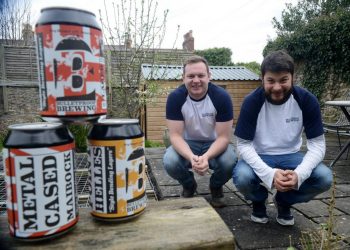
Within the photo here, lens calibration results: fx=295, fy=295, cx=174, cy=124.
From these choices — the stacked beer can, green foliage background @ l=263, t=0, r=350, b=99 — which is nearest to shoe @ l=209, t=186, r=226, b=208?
the stacked beer can

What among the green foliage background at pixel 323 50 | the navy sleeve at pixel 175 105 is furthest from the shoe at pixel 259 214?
the green foliage background at pixel 323 50

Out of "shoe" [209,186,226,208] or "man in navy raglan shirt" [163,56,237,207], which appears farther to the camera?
"shoe" [209,186,226,208]

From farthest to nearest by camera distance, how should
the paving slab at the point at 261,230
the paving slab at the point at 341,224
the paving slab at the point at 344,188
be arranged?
1. the paving slab at the point at 344,188
2. the paving slab at the point at 341,224
3. the paving slab at the point at 261,230

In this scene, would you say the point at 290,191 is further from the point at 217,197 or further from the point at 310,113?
the point at 217,197

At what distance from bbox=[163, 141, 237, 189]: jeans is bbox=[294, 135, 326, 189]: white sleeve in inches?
20.8

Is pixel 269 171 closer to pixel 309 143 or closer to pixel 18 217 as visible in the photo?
pixel 309 143

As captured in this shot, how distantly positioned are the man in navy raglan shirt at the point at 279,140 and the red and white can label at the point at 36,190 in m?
1.17

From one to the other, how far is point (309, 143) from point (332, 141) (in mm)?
4119

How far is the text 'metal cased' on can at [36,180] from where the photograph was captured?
87cm

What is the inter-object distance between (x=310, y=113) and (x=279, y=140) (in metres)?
0.25

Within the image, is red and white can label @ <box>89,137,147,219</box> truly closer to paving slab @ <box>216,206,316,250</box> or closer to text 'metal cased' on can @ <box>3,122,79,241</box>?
text 'metal cased' on can @ <box>3,122,79,241</box>

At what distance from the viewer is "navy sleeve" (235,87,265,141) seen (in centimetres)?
184

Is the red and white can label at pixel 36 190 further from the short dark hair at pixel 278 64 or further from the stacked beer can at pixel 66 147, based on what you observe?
the short dark hair at pixel 278 64

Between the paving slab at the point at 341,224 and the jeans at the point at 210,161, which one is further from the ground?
the jeans at the point at 210,161
